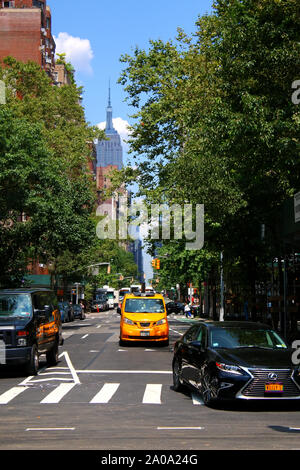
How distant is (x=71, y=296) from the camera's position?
109m

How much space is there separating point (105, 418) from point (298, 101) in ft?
39.7

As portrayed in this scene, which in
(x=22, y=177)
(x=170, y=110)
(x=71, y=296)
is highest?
(x=170, y=110)

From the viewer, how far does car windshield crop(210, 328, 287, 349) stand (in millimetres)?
12977

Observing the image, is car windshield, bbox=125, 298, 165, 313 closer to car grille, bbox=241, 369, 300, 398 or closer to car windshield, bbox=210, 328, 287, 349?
car windshield, bbox=210, 328, 287, 349

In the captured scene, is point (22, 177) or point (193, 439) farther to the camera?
point (22, 177)

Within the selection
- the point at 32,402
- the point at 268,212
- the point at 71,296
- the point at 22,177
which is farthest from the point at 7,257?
the point at 71,296

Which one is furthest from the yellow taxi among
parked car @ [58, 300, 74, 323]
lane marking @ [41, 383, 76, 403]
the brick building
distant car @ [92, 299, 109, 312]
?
distant car @ [92, 299, 109, 312]

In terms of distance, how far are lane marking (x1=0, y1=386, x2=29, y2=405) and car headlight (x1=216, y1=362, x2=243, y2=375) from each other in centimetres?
422

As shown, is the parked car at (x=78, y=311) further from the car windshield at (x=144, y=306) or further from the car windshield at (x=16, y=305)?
the car windshield at (x=16, y=305)

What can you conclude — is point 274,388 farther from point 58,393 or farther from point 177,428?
point 58,393

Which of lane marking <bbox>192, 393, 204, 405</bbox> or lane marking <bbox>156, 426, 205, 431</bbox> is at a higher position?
lane marking <bbox>156, 426, 205, 431</bbox>

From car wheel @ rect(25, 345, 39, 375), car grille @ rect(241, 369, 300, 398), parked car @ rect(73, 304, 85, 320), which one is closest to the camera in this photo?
car grille @ rect(241, 369, 300, 398)
